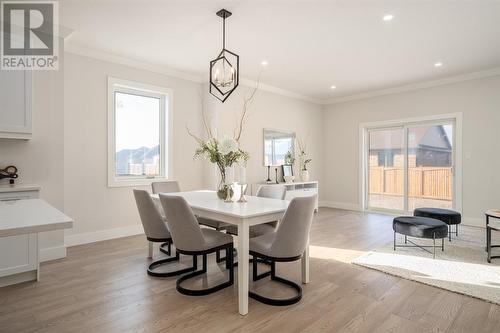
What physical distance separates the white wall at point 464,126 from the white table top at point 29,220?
20.1ft

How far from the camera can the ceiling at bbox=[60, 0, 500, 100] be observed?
114 inches

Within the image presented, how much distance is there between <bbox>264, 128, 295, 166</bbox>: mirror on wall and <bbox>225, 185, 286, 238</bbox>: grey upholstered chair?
2545mm

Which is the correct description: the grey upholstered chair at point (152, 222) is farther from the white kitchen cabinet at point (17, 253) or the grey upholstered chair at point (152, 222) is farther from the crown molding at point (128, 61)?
the crown molding at point (128, 61)

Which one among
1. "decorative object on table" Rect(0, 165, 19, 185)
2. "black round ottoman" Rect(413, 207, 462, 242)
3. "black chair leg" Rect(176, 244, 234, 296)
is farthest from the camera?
"black round ottoman" Rect(413, 207, 462, 242)

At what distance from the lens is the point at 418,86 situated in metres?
5.64

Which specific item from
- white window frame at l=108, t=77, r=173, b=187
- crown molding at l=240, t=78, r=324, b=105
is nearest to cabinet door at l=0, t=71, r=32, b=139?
white window frame at l=108, t=77, r=173, b=187

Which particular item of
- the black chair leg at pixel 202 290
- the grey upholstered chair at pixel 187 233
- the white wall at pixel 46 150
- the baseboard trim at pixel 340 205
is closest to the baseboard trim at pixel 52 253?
the white wall at pixel 46 150

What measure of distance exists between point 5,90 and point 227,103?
10.3 feet

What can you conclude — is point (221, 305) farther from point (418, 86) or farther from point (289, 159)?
point (418, 86)

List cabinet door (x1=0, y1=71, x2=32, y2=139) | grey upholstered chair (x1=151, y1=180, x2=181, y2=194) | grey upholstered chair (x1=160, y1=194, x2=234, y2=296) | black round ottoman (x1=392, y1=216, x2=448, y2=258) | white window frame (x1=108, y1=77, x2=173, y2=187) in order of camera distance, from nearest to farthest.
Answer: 1. grey upholstered chair (x1=160, y1=194, x2=234, y2=296)
2. cabinet door (x1=0, y1=71, x2=32, y2=139)
3. black round ottoman (x1=392, y1=216, x2=448, y2=258)
4. grey upholstered chair (x1=151, y1=180, x2=181, y2=194)
5. white window frame (x1=108, y1=77, x2=173, y2=187)

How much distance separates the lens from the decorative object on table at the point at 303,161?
632cm

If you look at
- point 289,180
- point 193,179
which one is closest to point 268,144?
point 289,180

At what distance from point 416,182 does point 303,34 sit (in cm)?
412

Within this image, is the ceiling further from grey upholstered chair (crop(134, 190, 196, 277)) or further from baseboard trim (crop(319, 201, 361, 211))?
baseboard trim (crop(319, 201, 361, 211))
